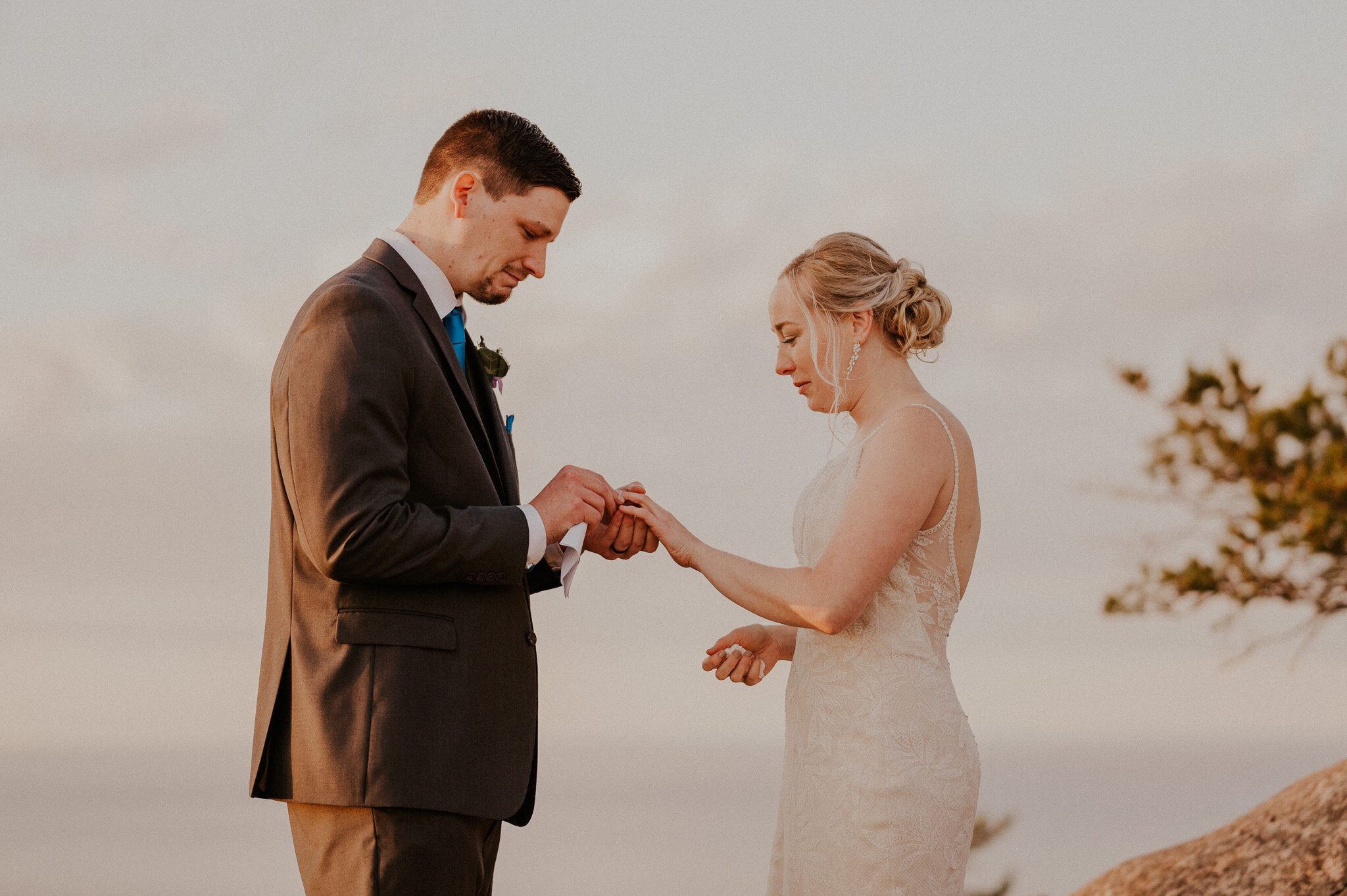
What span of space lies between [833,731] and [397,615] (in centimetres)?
125

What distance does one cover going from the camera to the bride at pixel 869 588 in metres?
3.05

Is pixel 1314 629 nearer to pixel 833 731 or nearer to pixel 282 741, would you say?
pixel 833 731

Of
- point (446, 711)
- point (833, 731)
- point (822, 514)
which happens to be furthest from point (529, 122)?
point (833, 731)

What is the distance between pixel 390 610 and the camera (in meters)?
2.65

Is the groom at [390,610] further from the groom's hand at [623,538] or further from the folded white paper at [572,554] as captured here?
the groom's hand at [623,538]

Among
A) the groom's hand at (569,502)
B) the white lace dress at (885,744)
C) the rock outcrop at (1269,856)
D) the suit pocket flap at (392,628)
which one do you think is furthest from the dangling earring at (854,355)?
the rock outcrop at (1269,856)

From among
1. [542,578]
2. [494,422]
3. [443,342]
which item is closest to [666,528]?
[542,578]

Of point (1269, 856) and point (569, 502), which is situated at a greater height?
point (569, 502)

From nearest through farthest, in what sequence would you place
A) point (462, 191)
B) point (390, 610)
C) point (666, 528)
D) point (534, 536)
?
point (390, 610)
point (534, 536)
point (462, 191)
point (666, 528)

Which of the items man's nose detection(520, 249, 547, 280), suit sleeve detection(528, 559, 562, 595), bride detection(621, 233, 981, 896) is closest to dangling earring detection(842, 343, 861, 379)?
bride detection(621, 233, 981, 896)

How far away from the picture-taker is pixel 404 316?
2773 millimetres

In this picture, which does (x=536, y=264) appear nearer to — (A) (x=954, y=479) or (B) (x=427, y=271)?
(B) (x=427, y=271)

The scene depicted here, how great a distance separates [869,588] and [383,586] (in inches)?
48.2

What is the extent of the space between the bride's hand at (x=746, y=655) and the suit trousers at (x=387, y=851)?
3.26ft
